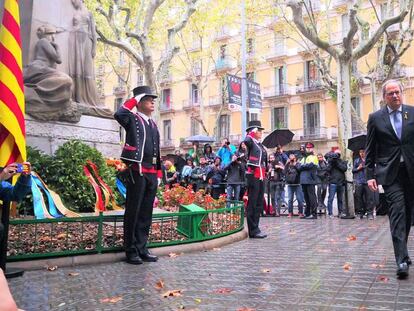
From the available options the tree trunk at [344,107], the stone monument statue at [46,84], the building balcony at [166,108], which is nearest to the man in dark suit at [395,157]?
the stone monument statue at [46,84]

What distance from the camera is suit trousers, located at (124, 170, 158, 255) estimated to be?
6289mm

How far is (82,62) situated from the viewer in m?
9.62

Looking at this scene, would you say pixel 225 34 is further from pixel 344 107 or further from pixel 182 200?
pixel 182 200

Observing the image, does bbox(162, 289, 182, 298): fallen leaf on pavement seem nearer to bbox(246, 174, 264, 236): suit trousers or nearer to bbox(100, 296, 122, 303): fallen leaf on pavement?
bbox(100, 296, 122, 303): fallen leaf on pavement

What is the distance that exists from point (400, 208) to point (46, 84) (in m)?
5.97

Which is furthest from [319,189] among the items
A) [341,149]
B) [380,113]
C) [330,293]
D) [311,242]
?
[330,293]

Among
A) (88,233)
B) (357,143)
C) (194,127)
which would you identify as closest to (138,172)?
(88,233)

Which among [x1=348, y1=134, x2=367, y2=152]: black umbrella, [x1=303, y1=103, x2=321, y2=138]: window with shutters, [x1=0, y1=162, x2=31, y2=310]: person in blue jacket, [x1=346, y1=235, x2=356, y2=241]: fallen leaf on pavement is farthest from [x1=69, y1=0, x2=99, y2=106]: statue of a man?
[x1=303, y1=103, x2=321, y2=138]: window with shutters

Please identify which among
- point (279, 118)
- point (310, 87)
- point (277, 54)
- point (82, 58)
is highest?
point (277, 54)

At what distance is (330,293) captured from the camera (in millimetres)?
4500

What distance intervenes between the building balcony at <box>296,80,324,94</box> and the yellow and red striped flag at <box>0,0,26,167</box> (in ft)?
129

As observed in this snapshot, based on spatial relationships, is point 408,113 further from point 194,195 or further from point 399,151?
point 194,195

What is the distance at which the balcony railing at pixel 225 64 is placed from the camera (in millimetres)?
47566

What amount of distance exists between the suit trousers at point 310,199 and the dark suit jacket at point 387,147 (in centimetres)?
778
